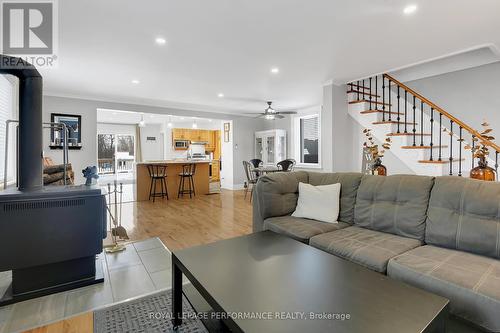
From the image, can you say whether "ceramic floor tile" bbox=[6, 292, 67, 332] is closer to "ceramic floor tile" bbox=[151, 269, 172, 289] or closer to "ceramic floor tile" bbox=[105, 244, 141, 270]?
"ceramic floor tile" bbox=[105, 244, 141, 270]

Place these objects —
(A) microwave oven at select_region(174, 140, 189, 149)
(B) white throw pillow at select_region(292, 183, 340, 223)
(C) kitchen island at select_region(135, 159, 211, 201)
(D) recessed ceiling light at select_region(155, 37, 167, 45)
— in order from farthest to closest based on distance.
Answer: (A) microwave oven at select_region(174, 140, 189, 149), (C) kitchen island at select_region(135, 159, 211, 201), (D) recessed ceiling light at select_region(155, 37, 167, 45), (B) white throw pillow at select_region(292, 183, 340, 223)

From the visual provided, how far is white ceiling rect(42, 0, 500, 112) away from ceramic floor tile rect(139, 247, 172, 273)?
2467 millimetres

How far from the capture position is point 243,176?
26.9 ft

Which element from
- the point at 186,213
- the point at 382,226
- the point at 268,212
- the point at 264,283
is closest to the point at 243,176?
the point at 186,213

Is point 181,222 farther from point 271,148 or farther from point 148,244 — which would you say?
point 271,148

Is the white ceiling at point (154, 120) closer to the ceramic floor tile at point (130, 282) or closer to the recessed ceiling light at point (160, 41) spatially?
the recessed ceiling light at point (160, 41)

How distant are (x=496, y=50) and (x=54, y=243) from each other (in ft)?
17.7

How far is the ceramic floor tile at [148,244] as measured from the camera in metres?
3.02

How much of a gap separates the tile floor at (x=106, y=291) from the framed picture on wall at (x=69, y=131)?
3.70m

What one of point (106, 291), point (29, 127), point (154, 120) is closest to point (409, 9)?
point (29, 127)

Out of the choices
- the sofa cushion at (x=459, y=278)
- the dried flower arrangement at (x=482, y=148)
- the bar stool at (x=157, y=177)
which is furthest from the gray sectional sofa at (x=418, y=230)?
the bar stool at (x=157, y=177)

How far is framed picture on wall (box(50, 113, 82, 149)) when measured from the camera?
527cm
